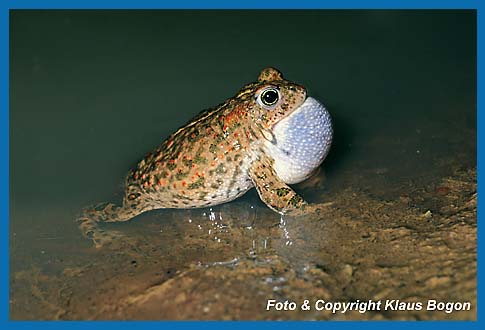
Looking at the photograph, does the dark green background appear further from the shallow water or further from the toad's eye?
the toad's eye

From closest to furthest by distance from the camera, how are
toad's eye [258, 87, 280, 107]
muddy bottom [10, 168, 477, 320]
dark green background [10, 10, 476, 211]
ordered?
muddy bottom [10, 168, 477, 320], toad's eye [258, 87, 280, 107], dark green background [10, 10, 476, 211]

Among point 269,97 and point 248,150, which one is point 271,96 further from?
point 248,150

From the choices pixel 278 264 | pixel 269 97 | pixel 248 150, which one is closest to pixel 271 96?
pixel 269 97

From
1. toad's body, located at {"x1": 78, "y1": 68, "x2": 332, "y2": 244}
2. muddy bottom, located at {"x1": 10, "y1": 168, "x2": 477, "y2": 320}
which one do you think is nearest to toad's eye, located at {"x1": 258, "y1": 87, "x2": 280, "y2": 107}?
toad's body, located at {"x1": 78, "y1": 68, "x2": 332, "y2": 244}

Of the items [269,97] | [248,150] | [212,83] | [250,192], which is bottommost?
[250,192]

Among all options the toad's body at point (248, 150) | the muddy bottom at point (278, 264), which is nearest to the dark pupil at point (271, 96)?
the toad's body at point (248, 150)

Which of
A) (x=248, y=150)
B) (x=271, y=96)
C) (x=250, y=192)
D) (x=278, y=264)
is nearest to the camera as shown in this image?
(x=278, y=264)

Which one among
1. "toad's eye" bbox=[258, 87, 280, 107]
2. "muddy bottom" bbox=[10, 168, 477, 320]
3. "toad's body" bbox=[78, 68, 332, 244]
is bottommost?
"muddy bottom" bbox=[10, 168, 477, 320]
